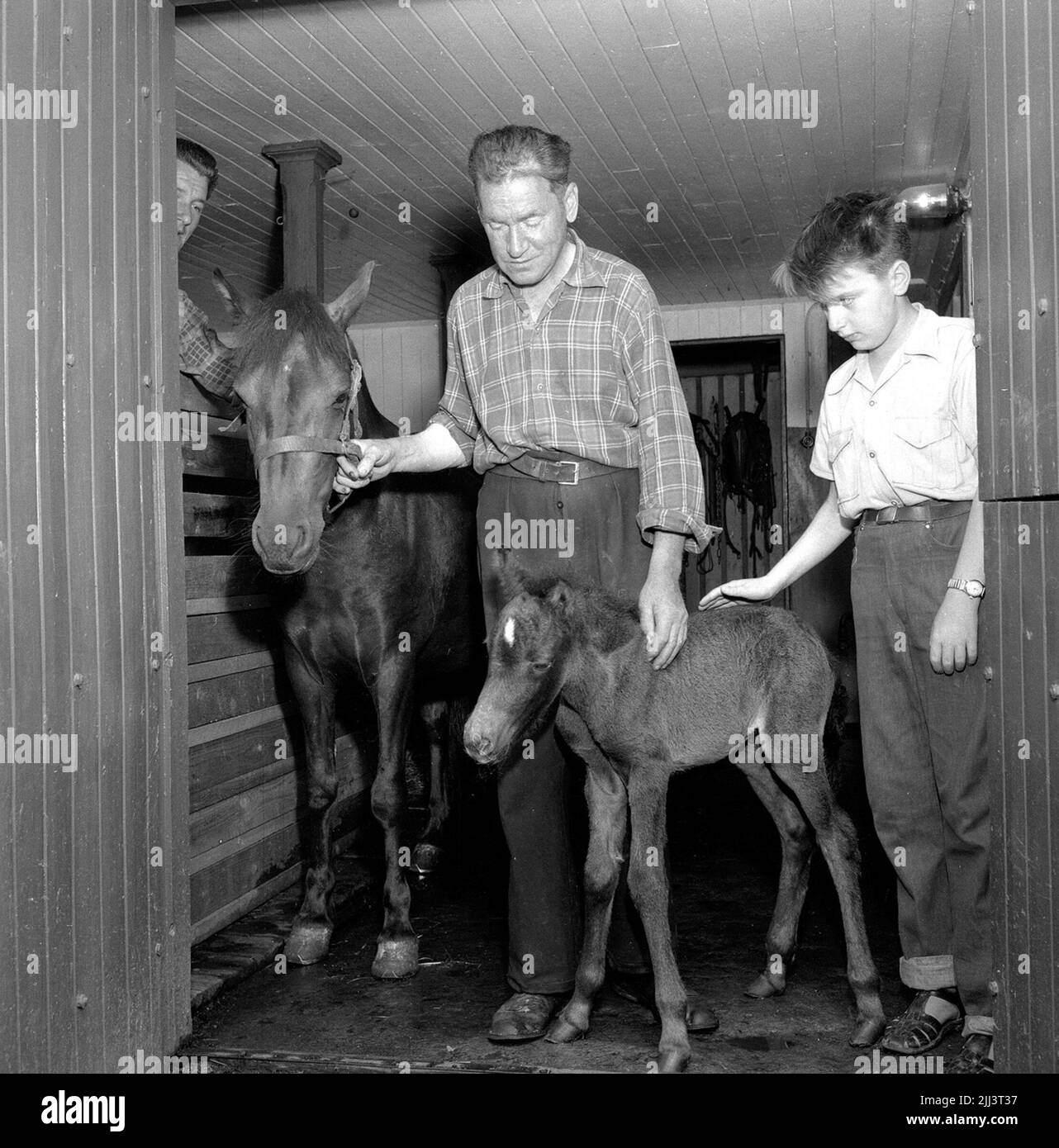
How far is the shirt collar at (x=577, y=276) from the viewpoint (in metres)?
3.13

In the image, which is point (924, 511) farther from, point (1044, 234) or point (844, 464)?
point (1044, 234)

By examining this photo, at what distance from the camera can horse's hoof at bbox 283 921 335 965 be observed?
4039 millimetres

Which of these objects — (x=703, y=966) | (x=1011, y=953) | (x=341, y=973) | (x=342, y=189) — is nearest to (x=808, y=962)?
(x=703, y=966)

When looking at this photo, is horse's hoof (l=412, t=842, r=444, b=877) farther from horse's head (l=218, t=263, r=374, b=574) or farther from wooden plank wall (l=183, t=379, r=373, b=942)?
horse's head (l=218, t=263, r=374, b=574)

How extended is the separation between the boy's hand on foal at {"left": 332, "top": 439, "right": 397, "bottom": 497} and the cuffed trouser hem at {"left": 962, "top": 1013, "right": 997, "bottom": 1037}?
2.21 meters

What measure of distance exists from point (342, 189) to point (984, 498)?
4.35 meters

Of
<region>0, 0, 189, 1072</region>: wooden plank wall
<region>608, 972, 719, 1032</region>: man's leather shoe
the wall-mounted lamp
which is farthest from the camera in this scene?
the wall-mounted lamp

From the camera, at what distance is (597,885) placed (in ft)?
10.1

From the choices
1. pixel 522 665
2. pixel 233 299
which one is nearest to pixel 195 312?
pixel 233 299

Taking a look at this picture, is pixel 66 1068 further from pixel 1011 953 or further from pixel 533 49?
pixel 533 49

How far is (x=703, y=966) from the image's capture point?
151 inches

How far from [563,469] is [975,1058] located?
186cm

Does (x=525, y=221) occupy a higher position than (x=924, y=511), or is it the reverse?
(x=525, y=221)

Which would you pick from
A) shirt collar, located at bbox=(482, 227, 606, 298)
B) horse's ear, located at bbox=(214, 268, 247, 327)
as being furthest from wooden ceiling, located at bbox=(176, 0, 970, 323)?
shirt collar, located at bbox=(482, 227, 606, 298)
